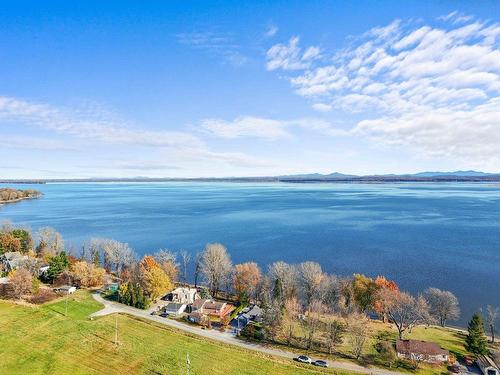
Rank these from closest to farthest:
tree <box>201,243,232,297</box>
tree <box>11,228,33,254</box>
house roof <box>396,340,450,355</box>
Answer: house roof <box>396,340,450,355</box>
tree <box>201,243,232,297</box>
tree <box>11,228,33,254</box>

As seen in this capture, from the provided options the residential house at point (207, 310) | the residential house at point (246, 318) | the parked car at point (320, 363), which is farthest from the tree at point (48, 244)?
the parked car at point (320, 363)

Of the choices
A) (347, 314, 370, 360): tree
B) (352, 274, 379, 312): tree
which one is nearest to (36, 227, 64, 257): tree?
(352, 274, 379, 312): tree

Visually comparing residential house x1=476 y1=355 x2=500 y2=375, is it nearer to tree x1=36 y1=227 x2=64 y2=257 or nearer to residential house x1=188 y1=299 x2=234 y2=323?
residential house x1=188 y1=299 x2=234 y2=323

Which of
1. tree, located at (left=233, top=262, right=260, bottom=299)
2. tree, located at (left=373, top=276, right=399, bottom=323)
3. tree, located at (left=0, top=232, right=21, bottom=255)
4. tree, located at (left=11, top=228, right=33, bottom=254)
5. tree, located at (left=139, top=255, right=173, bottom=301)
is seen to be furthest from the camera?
tree, located at (left=11, top=228, right=33, bottom=254)

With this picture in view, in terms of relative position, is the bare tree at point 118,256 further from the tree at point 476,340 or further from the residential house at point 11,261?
the tree at point 476,340

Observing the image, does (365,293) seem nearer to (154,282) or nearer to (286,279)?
(286,279)

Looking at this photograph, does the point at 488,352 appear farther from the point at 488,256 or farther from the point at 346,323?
the point at 488,256

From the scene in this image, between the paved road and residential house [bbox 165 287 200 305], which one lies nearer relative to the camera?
the paved road
